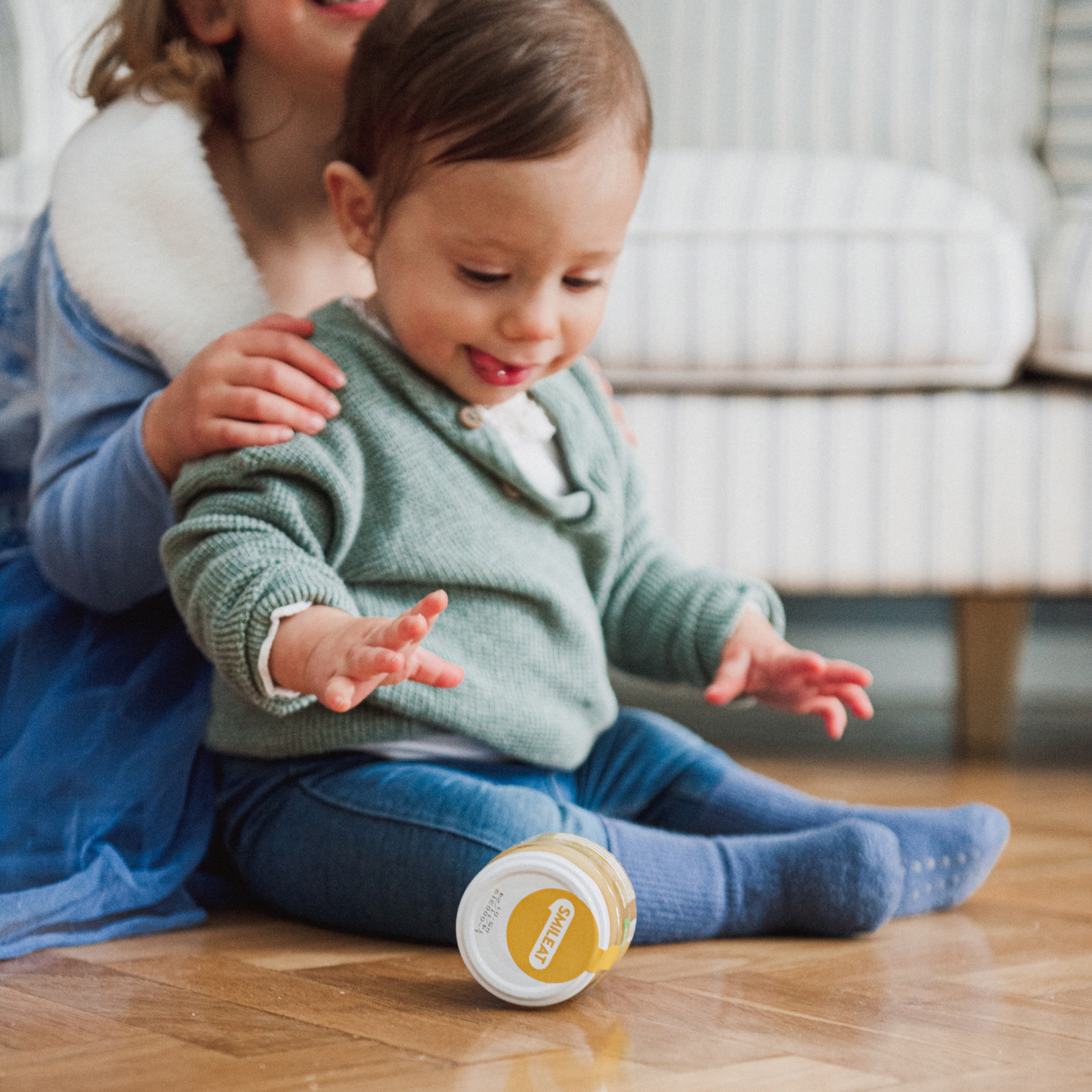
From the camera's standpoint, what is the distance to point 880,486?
1.32 meters

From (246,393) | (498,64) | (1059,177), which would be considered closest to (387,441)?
(246,393)

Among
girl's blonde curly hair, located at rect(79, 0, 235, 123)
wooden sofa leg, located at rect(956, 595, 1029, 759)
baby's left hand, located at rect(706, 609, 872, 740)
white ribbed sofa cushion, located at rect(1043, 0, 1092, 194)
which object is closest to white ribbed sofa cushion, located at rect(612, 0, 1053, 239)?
white ribbed sofa cushion, located at rect(1043, 0, 1092, 194)

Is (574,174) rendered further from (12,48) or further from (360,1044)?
(12,48)

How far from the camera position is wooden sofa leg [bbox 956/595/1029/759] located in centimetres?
145

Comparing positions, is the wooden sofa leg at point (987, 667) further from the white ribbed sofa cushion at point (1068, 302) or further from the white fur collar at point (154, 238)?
the white fur collar at point (154, 238)

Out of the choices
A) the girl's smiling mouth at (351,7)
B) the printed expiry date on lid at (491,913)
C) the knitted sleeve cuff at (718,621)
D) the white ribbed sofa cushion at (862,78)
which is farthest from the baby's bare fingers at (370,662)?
the white ribbed sofa cushion at (862,78)

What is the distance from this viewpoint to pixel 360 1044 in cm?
54

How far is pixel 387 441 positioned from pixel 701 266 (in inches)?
23.9

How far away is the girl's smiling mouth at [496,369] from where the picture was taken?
797mm

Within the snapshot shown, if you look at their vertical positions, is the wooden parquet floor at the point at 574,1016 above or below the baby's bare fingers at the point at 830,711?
below

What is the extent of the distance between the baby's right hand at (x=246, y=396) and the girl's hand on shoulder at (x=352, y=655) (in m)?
0.12

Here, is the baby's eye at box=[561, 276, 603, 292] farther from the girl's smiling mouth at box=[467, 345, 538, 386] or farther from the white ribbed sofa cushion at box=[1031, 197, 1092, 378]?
the white ribbed sofa cushion at box=[1031, 197, 1092, 378]

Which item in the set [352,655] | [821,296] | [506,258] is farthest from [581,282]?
[821,296]

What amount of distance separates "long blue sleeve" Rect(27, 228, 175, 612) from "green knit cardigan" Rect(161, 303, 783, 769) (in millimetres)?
76
